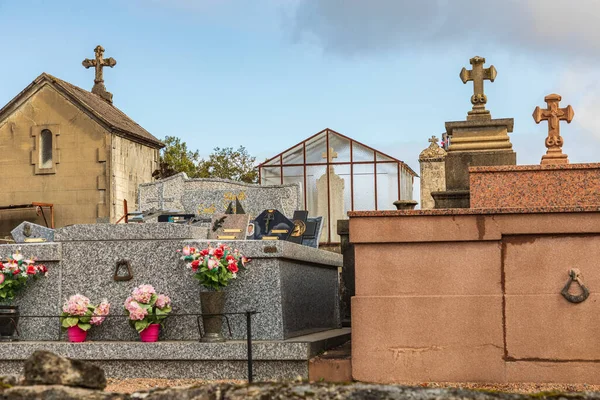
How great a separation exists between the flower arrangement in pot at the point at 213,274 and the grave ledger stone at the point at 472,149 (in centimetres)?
341

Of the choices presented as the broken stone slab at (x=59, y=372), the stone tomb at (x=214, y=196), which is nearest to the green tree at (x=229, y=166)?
the stone tomb at (x=214, y=196)

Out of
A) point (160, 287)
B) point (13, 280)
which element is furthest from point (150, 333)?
point (13, 280)

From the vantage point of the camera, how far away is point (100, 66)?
27203 millimetres

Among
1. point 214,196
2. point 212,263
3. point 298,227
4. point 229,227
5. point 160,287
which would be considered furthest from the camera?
point 214,196

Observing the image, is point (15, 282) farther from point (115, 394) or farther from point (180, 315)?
point (115, 394)

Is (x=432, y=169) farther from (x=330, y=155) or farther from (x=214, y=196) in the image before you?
(x=214, y=196)

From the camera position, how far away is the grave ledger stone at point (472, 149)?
1123 cm

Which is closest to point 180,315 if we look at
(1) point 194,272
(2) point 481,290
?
(1) point 194,272

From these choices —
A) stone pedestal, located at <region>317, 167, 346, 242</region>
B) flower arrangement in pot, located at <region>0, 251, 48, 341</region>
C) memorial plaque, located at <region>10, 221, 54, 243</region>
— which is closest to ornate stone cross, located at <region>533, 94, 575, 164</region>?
flower arrangement in pot, located at <region>0, 251, 48, 341</region>

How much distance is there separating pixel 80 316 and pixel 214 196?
5.69 meters

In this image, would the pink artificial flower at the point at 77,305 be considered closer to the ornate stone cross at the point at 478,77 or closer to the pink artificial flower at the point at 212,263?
the pink artificial flower at the point at 212,263

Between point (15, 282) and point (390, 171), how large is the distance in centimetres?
1544

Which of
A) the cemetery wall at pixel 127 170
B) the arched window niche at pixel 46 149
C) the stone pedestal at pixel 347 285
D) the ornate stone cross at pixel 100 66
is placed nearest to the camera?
the stone pedestal at pixel 347 285

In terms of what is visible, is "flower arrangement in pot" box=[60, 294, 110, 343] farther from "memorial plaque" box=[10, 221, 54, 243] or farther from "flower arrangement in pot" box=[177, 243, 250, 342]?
"memorial plaque" box=[10, 221, 54, 243]
